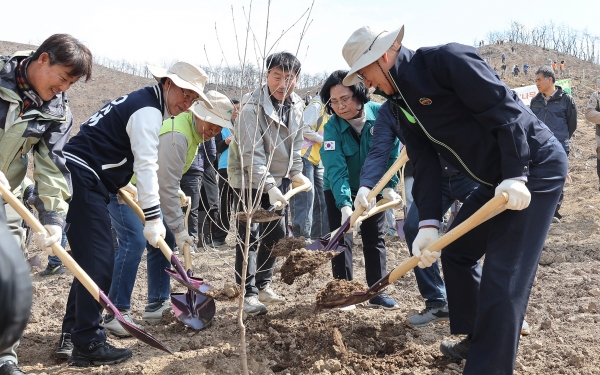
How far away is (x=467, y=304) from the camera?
339 cm

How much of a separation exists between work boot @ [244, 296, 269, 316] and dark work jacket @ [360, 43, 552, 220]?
2.08 m

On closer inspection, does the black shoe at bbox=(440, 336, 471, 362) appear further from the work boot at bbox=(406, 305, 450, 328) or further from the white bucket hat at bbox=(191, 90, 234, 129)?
the white bucket hat at bbox=(191, 90, 234, 129)

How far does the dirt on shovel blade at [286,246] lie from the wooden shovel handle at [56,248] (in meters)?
1.56

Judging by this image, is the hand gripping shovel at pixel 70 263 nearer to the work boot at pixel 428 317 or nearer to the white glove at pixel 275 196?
the white glove at pixel 275 196

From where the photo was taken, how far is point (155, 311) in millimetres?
4711

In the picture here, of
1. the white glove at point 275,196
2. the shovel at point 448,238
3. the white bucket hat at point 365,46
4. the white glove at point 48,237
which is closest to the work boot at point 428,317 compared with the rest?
the shovel at point 448,238

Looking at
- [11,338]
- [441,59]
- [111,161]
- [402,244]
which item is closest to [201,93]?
[111,161]

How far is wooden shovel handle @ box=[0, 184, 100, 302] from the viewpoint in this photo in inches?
123

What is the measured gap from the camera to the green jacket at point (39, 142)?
3.15 m

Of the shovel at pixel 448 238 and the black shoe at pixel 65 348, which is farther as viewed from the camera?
the black shoe at pixel 65 348

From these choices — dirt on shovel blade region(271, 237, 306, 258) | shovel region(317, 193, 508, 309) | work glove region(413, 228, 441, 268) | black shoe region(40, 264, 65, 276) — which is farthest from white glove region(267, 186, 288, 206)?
black shoe region(40, 264, 65, 276)

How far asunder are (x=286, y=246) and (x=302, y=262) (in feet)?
1.31

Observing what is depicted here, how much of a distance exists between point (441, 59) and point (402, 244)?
4948mm

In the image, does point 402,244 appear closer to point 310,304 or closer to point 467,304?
point 310,304
